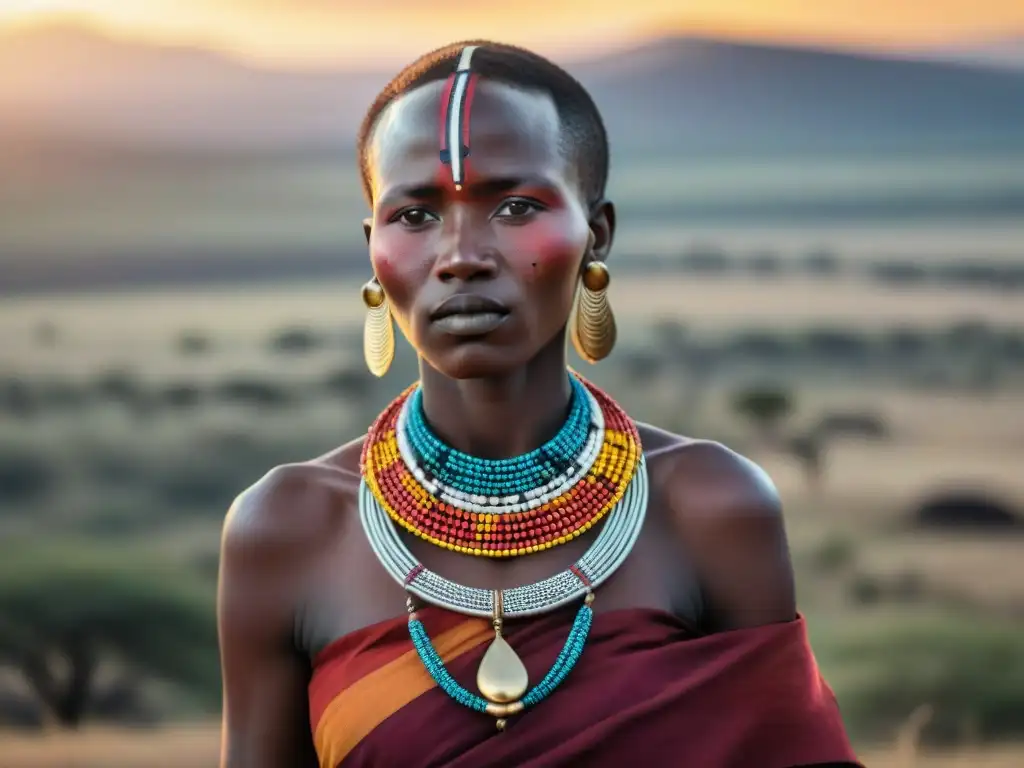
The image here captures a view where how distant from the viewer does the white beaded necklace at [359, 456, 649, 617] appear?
2.30m

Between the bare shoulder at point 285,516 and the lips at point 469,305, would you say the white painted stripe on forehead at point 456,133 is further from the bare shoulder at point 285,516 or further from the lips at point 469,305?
the bare shoulder at point 285,516

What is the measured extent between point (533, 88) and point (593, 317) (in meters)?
0.42

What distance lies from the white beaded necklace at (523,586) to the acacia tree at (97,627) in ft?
19.7

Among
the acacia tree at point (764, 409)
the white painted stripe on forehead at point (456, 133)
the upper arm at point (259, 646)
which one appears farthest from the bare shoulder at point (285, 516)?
the acacia tree at point (764, 409)

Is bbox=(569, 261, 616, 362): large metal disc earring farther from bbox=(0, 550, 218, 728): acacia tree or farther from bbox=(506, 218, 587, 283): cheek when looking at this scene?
bbox=(0, 550, 218, 728): acacia tree

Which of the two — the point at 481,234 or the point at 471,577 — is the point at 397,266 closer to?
A: the point at 481,234

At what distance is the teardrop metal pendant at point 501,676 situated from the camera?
7.25 feet

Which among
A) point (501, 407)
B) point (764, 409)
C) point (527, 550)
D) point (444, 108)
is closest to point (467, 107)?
point (444, 108)

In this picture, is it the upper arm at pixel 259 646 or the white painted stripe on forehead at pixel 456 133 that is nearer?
the white painted stripe on forehead at pixel 456 133

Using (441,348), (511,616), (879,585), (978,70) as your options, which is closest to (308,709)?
(511,616)

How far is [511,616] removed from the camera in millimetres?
2293

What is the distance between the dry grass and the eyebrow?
5369 millimetres

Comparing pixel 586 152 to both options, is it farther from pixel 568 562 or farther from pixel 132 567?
pixel 132 567

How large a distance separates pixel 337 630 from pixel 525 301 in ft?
2.15
